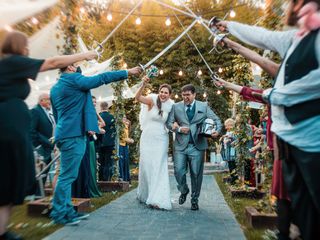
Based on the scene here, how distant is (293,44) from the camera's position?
3.47 meters

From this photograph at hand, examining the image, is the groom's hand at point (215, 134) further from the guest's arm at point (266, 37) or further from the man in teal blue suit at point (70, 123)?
the guest's arm at point (266, 37)

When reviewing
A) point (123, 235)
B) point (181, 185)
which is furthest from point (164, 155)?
point (123, 235)

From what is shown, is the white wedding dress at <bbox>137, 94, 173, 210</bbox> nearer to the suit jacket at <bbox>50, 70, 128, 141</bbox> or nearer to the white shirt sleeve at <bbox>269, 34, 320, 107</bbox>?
the suit jacket at <bbox>50, 70, 128, 141</bbox>

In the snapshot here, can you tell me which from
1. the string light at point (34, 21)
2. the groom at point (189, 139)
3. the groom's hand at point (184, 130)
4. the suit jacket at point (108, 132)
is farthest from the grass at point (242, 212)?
the string light at point (34, 21)

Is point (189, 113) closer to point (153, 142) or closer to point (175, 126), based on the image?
point (175, 126)

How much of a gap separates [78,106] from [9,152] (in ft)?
7.24

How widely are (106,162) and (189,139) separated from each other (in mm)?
4455

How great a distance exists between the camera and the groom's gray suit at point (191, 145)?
8.12 m

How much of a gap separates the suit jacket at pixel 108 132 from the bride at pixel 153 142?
3264mm

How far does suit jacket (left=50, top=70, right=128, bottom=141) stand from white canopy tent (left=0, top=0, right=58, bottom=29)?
119 cm

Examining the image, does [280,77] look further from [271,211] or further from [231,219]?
[231,219]

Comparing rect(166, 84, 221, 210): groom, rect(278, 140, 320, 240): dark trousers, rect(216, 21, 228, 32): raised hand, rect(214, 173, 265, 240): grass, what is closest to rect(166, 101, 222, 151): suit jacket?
rect(166, 84, 221, 210): groom

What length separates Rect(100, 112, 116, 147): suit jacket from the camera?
1184 cm

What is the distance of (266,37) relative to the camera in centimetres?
378
